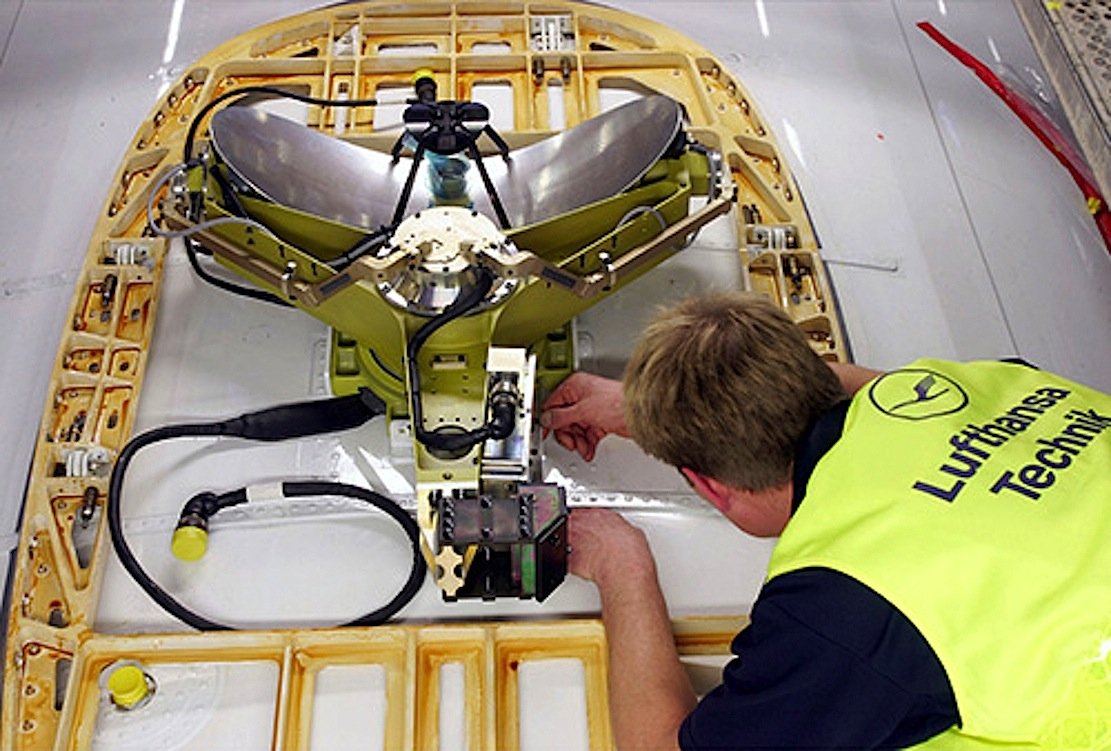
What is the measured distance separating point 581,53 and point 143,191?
1.32 m

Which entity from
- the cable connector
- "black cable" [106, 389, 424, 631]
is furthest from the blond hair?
the cable connector

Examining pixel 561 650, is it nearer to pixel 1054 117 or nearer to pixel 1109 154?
pixel 1109 154

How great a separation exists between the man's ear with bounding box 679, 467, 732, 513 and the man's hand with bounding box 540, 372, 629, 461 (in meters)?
0.63

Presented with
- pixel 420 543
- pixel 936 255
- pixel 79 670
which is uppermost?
pixel 936 255

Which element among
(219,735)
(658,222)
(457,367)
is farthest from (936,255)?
(219,735)

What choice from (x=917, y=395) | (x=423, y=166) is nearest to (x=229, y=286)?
(x=423, y=166)

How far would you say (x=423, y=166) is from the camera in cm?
292

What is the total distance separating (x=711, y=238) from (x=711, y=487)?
1.35m

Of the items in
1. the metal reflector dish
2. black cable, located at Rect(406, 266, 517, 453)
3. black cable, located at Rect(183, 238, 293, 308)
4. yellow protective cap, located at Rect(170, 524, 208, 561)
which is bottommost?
yellow protective cap, located at Rect(170, 524, 208, 561)

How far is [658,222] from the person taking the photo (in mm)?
2633

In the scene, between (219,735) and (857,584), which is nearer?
(857,584)

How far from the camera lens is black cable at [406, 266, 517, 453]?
221 cm

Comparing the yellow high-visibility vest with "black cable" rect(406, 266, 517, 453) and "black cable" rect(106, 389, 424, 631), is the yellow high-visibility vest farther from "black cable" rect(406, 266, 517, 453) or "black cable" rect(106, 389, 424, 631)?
"black cable" rect(106, 389, 424, 631)

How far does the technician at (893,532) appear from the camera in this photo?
1466 millimetres
